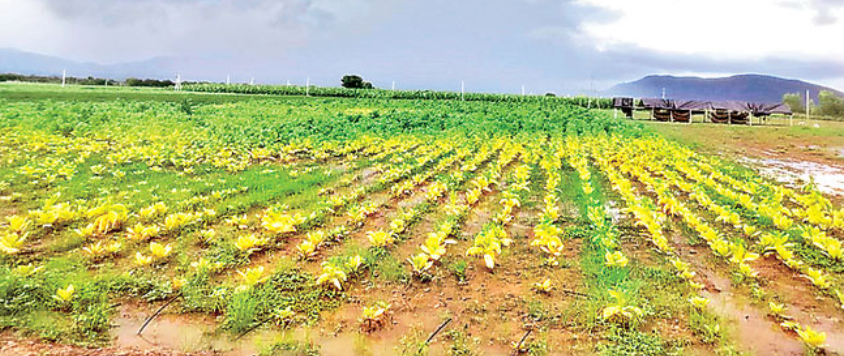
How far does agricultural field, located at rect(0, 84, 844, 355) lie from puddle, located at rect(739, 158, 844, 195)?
1.21 metres

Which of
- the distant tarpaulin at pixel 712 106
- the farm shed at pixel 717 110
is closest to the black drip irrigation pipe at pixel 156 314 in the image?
the farm shed at pixel 717 110

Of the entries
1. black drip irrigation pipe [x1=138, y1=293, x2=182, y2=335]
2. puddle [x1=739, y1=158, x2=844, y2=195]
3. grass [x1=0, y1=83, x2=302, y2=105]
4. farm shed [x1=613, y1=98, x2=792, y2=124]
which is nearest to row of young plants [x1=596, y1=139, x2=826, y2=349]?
puddle [x1=739, y1=158, x2=844, y2=195]

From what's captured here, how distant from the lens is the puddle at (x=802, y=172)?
30.8 feet

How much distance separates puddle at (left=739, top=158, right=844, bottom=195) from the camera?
9.38 meters

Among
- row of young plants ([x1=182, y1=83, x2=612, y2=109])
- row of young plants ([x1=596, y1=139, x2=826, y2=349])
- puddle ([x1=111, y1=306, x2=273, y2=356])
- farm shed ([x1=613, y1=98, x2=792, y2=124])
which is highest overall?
row of young plants ([x1=182, y1=83, x2=612, y2=109])

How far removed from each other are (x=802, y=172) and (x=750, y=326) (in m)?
9.57

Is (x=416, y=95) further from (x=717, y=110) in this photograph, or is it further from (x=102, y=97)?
(x=717, y=110)

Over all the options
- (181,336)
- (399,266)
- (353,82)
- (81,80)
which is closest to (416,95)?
(353,82)

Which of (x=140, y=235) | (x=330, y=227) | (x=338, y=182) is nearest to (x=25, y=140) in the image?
(x=338, y=182)

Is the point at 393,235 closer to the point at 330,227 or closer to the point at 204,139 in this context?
the point at 330,227

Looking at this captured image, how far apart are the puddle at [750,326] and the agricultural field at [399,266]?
0.05 ft

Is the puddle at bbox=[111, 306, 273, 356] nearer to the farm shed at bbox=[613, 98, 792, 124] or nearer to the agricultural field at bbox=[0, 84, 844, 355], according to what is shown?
the agricultural field at bbox=[0, 84, 844, 355]

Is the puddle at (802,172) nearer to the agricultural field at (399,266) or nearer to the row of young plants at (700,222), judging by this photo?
the agricultural field at (399,266)

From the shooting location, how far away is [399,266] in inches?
178
